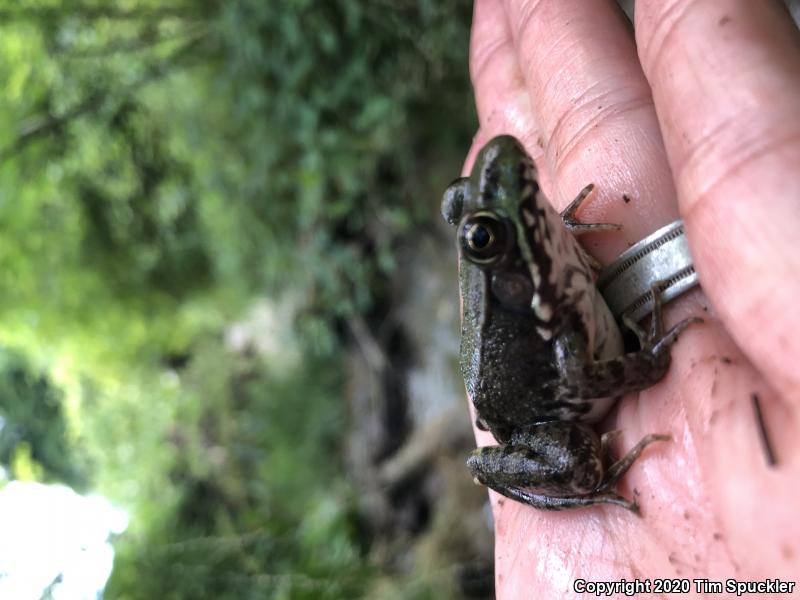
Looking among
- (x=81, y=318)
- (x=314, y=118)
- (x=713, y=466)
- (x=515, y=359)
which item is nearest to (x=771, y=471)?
(x=713, y=466)

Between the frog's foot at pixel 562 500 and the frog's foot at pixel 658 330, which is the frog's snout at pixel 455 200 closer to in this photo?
the frog's foot at pixel 658 330

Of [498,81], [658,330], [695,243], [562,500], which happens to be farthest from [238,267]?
[695,243]

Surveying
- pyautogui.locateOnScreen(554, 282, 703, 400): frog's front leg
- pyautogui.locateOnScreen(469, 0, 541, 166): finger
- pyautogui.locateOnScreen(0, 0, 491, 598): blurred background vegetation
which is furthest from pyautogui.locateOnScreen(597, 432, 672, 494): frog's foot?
pyautogui.locateOnScreen(0, 0, 491, 598): blurred background vegetation

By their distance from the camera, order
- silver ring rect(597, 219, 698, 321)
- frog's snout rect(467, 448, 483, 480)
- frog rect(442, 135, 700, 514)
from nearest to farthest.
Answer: silver ring rect(597, 219, 698, 321)
frog rect(442, 135, 700, 514)
frog's snout rect(467, 448, 483, 480)

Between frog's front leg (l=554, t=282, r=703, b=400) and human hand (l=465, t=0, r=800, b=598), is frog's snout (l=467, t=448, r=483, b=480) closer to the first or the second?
human hand (l=465, t=0, r=800, b=598)

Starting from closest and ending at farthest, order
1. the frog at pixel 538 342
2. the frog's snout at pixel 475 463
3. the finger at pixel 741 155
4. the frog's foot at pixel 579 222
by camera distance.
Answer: the finger at pixel 741 155 → the frog at pixel 538 342 → the frog's foot at pixel 579 222 → the frog's snout at pixel 475 463

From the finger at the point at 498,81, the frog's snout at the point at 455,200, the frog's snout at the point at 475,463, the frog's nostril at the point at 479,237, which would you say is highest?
the finger at the point at 498,81

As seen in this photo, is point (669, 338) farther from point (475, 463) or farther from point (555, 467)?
point (475, 463)

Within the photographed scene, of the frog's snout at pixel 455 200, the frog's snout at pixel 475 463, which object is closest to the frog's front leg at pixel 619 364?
the frog's snout at pixel 475 463
